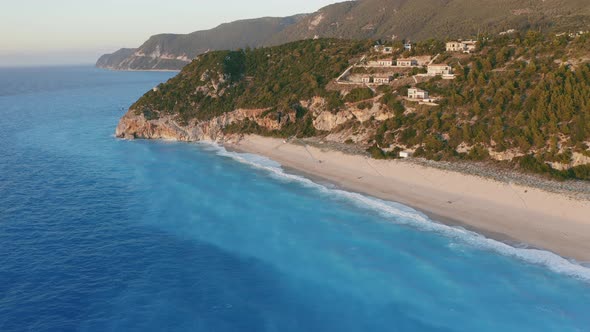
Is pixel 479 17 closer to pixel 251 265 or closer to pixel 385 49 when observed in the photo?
pixel 385 49

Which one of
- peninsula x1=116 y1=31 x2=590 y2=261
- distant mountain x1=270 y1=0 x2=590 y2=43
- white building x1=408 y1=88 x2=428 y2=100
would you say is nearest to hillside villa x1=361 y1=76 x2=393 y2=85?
peninsula x1=116 y1=31 x2=590 y2=261

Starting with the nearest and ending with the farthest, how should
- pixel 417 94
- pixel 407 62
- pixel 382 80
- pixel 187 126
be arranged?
pixel 417 94 → pixel 382 80 → pixel 407 62 → pixel 187 126

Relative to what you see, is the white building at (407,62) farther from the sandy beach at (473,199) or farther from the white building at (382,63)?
the sandy beach at (473,199)

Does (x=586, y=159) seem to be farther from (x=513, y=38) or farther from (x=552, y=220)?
(x=513, y=38)

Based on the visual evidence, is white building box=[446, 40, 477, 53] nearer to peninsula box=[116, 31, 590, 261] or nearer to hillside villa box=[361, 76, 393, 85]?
peninsula box=[116, 31, 590, 261]

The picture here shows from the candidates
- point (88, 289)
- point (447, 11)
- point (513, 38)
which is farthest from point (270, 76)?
point (447, 11)

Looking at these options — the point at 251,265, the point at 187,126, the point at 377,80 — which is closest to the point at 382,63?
the point at 377,80

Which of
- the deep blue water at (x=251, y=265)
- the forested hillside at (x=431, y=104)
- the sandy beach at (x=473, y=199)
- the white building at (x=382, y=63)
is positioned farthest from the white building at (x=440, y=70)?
the deep blue water at (x=251, y=265)
